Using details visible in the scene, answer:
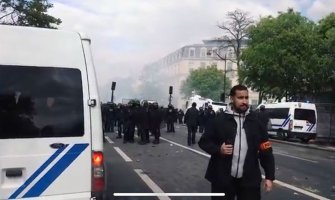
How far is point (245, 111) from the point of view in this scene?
458 cm

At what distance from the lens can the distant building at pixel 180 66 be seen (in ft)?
362

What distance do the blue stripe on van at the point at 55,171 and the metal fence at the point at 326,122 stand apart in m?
28.7

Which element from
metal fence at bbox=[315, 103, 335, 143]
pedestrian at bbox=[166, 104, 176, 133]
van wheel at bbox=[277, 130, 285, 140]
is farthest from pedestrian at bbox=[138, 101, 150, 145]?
metal fence at bbox=[315, 103, 335, 143]

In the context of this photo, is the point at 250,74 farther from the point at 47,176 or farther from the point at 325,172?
the point at 47,176

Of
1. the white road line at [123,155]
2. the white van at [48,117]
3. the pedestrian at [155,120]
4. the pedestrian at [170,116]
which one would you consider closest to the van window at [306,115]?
the pedestrian at [170,116]

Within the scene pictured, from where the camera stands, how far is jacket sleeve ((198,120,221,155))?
4.60m

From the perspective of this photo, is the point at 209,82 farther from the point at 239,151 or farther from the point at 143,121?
the point at 239,151

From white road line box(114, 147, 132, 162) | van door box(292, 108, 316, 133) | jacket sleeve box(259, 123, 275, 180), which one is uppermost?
jacket sleeve box(259, 123, 275, 180)

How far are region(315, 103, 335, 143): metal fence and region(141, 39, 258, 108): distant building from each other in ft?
238

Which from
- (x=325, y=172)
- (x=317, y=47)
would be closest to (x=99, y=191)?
(x=325, y=172)

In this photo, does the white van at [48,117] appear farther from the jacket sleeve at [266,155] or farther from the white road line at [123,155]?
the white road line at [123,155]

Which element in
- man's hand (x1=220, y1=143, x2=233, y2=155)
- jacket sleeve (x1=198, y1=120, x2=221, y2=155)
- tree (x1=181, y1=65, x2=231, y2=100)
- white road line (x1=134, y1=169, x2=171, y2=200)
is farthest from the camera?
tree (x1=181, y1=65, x2=231, y2=100)

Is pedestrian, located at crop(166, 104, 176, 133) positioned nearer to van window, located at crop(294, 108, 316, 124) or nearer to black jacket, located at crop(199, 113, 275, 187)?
van window, located at crop(294, 108, 316, 124)

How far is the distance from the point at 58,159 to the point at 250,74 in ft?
122
